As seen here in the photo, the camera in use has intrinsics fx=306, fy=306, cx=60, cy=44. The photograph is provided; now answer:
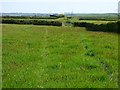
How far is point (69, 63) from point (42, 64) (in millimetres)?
1634

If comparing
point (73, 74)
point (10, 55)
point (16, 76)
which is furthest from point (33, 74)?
point (10, 55)

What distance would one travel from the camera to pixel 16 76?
561 inches

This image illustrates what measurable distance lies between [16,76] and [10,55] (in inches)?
285

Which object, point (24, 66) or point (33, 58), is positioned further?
point (33, 58)

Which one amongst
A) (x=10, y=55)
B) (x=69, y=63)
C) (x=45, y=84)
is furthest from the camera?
(x=10, y=55)

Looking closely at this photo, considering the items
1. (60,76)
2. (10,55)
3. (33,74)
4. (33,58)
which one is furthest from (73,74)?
(10,55)

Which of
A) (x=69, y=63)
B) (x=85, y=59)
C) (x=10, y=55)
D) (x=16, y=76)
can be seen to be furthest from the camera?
(x=10, y=55)

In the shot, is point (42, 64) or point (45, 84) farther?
point (42, 64)

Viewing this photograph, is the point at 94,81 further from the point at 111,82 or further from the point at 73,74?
the point at 73,74

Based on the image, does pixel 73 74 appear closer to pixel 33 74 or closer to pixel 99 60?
pixel 33 74

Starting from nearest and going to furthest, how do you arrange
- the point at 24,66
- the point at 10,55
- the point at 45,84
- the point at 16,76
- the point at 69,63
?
the point at 45,84 < the point at 16,76 < the point at 24,66 < the point at 69,63 < the point at 10,55

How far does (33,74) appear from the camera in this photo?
48.9ft

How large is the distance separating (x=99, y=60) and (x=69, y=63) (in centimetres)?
260

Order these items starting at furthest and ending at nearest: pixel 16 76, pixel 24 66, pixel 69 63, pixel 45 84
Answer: pixel 69 63, pixel 24 66, pixel 16 76, pixel 45 84
